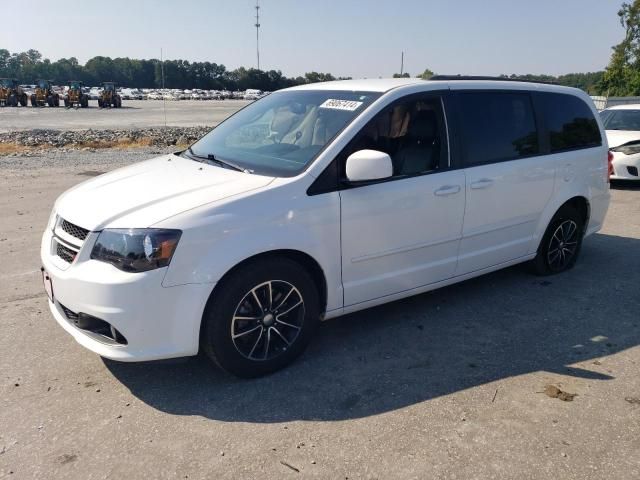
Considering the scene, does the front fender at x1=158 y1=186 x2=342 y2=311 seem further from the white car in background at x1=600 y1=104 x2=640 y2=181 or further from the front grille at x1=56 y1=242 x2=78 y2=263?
the white car in background at x1=600 y1=104 x2=640 y2=181

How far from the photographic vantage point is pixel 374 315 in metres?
4.54

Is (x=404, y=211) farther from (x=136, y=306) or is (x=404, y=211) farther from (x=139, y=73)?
(x=139, y=73)

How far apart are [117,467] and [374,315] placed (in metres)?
2.42

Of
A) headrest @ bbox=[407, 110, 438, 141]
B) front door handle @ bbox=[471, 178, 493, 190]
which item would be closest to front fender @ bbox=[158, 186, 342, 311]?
headrest @ bbox=[407, 110, 438, 141]

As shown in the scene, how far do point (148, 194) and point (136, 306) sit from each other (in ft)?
2.59

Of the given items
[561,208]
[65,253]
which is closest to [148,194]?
[65,253]

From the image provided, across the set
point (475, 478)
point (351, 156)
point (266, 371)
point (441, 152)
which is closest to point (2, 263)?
point (266, 371)

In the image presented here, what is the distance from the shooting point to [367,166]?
3504 millimetres

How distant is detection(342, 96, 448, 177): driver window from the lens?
3.82 m

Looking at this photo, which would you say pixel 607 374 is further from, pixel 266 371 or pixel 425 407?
pixel 266 371

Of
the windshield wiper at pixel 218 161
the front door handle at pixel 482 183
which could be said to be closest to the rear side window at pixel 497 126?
the front door handle at pixel 482 183

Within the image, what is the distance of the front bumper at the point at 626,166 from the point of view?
1018cm

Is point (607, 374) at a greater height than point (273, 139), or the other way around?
point (273, 139)

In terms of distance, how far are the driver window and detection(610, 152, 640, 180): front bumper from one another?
7.57 m
